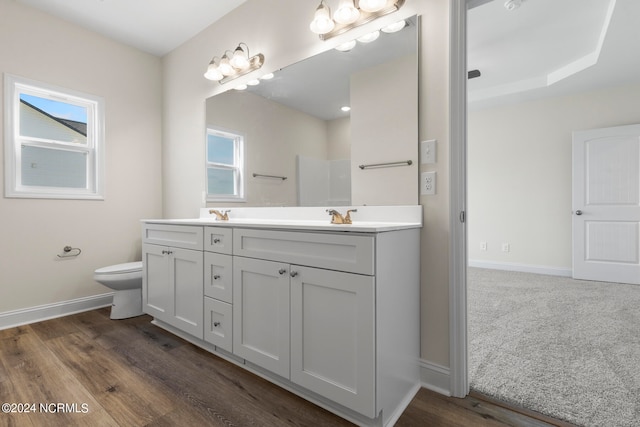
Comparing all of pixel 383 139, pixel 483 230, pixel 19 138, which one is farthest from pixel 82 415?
pixel 483 230

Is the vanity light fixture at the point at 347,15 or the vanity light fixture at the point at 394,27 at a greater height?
the vanity light fixture at the point at 347,15

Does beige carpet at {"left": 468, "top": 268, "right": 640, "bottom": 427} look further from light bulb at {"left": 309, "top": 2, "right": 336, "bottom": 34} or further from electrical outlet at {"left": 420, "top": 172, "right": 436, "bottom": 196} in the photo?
light bulb at {"left": 309, "top": 2, "right": 336, "bottom": 34}

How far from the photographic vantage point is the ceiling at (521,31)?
240 centimetres

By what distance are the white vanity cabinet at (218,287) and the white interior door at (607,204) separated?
13.9 feet

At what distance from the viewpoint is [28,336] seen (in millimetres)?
2172

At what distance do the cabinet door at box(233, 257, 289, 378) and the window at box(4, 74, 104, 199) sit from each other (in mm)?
2069

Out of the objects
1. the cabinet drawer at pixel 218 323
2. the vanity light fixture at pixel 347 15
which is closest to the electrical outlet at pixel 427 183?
the vanity light fixture at pixel 347 15

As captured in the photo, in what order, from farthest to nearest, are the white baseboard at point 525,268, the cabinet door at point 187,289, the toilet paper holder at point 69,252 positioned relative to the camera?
the white baseboard at point 525,268 < the toilet paper holder at point 69,252 < the cabinet door at point 187,289

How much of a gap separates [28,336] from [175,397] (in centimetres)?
157

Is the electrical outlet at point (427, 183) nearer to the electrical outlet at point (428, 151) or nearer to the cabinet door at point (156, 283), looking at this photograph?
the electrical outlet at point (428, 151)

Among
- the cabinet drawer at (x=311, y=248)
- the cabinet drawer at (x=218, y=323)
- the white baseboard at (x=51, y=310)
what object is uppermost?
the cabinet drawer at (x=311, y=248)

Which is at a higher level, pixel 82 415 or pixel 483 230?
pixel 483 230

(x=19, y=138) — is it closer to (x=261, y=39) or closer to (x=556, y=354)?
(x=261, y=39)

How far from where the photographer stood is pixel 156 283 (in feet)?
7.39
